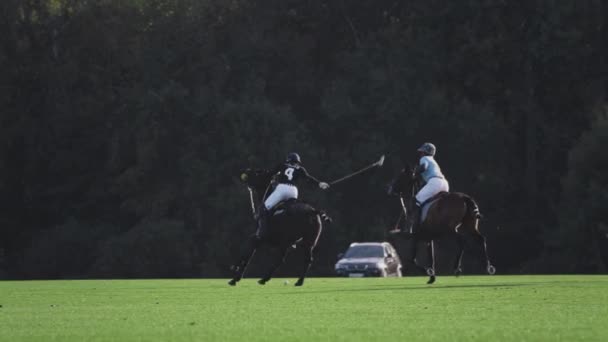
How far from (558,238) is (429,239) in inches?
1073

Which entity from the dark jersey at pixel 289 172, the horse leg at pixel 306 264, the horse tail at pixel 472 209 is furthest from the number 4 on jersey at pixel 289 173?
the horse tail at pixel 472 209

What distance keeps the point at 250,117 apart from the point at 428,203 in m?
31.1

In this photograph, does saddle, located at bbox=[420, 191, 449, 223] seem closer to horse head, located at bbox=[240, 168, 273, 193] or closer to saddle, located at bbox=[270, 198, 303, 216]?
saddle, located at bbox=[270, 198, 303, 216]

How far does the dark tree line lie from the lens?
54.2 meters

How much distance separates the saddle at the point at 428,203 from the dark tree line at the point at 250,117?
90.8ft

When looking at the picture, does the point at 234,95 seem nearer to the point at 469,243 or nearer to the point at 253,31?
the point at 253,31

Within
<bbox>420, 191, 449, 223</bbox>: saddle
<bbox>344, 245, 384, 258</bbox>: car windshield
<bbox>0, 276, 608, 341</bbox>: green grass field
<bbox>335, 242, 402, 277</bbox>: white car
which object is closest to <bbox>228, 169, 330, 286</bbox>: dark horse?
<bbox>420, 191, 449, 223</bbox>: saddle

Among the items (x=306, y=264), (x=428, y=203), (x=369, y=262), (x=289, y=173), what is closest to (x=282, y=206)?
(x=289, y=173)

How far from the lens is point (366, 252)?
1713 inches

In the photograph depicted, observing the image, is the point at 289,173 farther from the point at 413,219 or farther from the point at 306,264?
the point at 413,219

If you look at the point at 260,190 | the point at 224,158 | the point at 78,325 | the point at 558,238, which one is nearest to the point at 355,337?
the point at 78,325

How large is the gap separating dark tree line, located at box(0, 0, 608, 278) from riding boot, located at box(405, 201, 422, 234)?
2748cm

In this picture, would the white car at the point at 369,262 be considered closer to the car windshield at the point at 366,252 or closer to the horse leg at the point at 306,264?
the car windshield at the point at 366,252

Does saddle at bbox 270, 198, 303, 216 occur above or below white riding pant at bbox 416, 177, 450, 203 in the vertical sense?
above
